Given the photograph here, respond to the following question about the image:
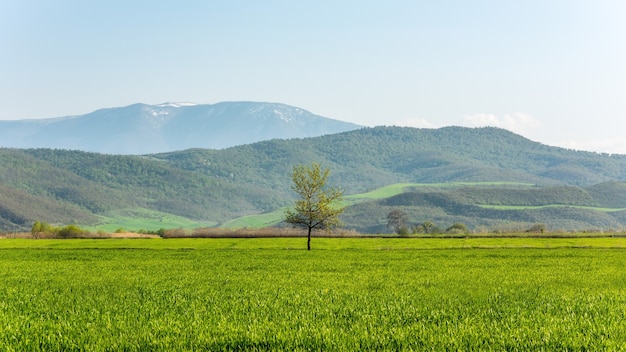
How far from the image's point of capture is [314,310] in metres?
20.4

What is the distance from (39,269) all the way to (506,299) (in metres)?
32.5

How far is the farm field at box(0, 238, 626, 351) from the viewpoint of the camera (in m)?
15.1

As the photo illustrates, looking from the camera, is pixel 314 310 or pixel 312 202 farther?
pixel 312 202

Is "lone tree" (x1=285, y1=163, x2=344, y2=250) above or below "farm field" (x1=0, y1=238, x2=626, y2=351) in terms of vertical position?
above

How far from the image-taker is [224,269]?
42406mm

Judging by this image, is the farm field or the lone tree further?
the lone tree

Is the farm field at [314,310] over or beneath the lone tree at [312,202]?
beneath

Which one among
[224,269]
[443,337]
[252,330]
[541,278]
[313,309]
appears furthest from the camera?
[224,269]

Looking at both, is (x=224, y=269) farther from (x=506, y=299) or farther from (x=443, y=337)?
(x=443, y=337)

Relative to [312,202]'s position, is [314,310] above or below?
below

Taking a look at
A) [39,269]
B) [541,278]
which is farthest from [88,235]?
[541,278]

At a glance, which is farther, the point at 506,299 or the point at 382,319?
the point at 506,299

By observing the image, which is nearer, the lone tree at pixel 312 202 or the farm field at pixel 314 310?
the farm field at pixel 314 310

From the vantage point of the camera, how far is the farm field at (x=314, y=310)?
15102 millimetres
